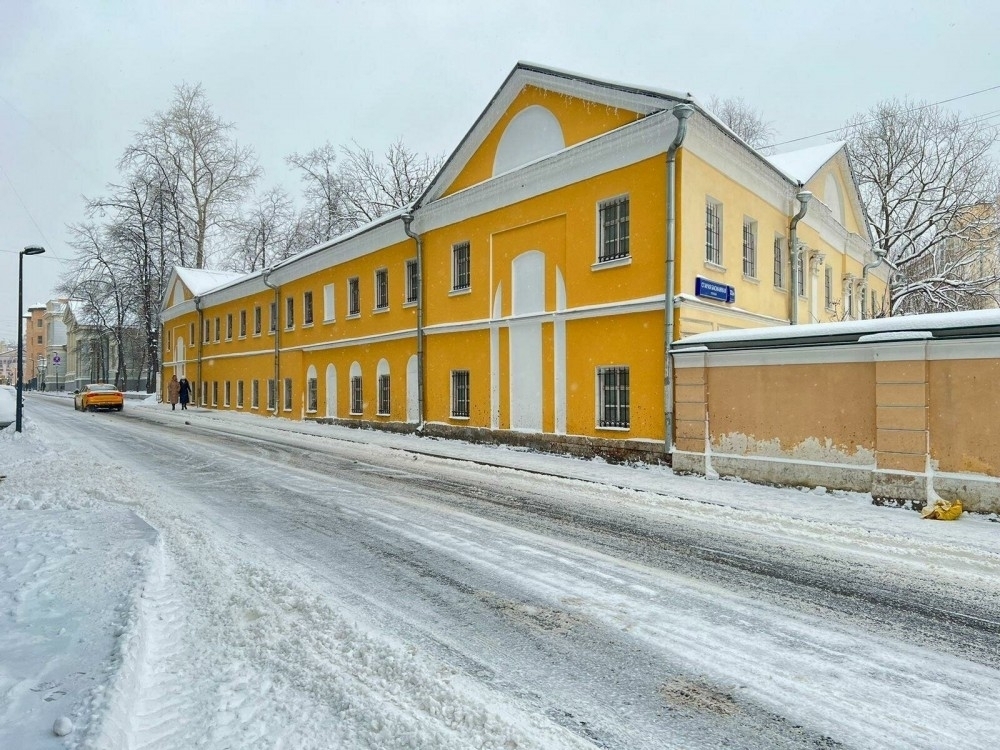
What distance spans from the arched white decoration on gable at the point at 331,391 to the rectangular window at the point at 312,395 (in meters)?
0.97

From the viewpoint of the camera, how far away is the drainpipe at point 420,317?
720 inches

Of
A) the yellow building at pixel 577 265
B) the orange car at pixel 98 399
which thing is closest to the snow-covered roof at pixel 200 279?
the orange car at pixel 98 399

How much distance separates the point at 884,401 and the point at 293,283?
2370 cm

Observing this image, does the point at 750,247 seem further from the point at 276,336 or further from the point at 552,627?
the point at 276,336

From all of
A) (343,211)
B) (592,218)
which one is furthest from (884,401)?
(343,211)

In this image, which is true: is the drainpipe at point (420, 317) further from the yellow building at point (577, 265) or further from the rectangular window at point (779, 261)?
the rectangular window at point (779, 261)

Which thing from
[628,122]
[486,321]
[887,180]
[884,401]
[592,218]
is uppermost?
[887,180]

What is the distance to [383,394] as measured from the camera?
20578 mm

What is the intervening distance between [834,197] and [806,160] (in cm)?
182

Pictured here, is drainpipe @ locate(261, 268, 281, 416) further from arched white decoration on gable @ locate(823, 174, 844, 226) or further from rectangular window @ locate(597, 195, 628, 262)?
arched white decoration on gable @ locate(823, 174, 844, 226)

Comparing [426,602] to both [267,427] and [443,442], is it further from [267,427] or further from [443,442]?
[267,427]

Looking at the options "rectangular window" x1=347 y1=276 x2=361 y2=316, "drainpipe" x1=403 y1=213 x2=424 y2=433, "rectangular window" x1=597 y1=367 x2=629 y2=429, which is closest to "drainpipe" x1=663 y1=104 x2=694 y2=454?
"rectangular window" x1=597 y1=367 x2=629 y2=429

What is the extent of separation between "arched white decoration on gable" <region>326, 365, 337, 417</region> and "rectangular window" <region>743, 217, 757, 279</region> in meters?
15.4

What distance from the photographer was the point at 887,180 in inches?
1171
